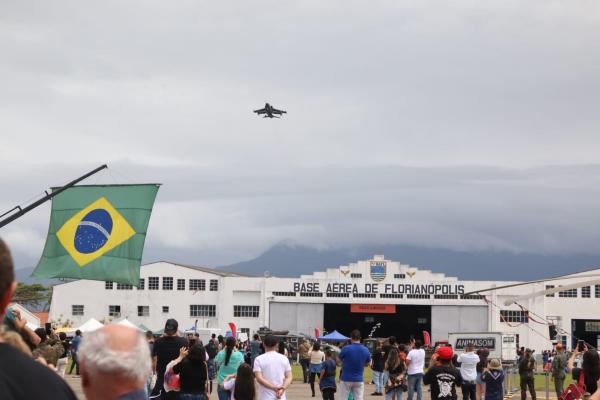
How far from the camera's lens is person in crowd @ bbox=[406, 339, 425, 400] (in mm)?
21661

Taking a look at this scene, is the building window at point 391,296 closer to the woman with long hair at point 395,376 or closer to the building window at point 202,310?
the building window at point 202,310

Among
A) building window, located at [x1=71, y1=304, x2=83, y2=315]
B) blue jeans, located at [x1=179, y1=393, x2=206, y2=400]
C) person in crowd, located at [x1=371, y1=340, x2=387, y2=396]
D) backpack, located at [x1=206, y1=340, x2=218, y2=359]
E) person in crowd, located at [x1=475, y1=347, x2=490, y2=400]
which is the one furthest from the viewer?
building window, located at [x1=71, y1=304, x2=83, y2=315]

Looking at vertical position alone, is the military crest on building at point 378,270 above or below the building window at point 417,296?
above

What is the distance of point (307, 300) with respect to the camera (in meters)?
84.8

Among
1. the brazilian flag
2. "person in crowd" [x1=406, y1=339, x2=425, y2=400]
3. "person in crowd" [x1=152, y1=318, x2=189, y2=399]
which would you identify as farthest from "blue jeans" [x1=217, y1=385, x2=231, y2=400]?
"person in crowd" [x1=406, y1=339, x2=425, y2=400]

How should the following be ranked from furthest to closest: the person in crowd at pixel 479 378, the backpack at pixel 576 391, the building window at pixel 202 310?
the building window at pixel 202 310 → the person in crowd at pixel 479 378 → the backpack at pixel 576 391

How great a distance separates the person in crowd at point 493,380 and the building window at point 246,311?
64.7m

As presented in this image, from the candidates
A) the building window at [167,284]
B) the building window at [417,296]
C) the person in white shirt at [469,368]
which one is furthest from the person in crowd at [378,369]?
the building window at [167,284]

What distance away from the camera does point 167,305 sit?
273 ft

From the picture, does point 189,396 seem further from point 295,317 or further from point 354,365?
point 295,317

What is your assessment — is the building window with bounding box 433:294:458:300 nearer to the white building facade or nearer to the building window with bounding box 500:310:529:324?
the white building facade

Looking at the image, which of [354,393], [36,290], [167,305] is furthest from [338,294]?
[354,393]

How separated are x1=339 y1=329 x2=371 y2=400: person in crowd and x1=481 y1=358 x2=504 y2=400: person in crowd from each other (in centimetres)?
366

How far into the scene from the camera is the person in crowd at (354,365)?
17.1 m
